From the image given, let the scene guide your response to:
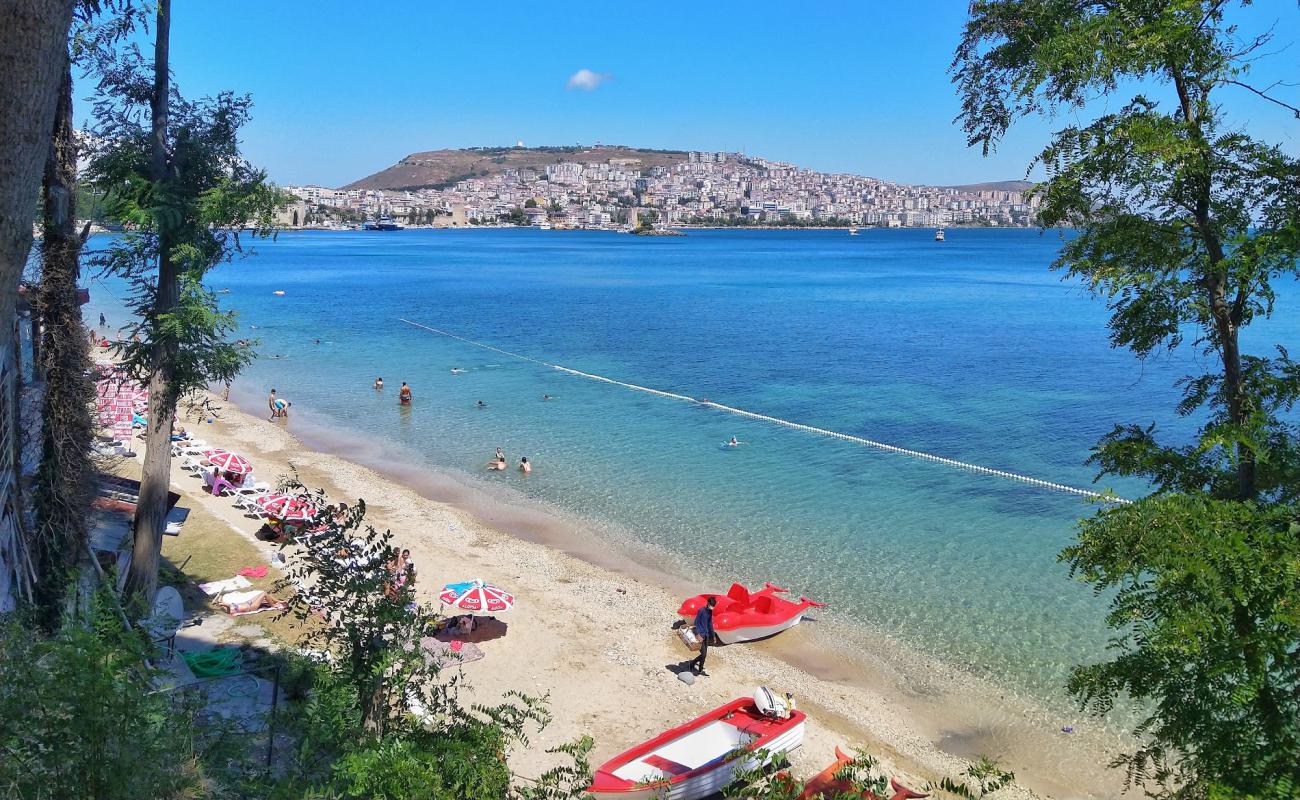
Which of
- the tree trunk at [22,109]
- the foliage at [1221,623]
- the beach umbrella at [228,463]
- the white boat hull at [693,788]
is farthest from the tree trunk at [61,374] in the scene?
the foliage at [1221,623]

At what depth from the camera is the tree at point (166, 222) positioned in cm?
1127

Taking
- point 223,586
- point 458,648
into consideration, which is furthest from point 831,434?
point 223,586

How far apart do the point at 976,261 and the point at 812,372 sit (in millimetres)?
123512

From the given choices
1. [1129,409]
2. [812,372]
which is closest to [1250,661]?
[1129,409]

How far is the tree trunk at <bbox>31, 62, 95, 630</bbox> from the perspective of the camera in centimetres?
1095

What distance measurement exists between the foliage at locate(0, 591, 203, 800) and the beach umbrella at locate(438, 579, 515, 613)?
30.3 ft

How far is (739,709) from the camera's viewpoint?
12.0 m

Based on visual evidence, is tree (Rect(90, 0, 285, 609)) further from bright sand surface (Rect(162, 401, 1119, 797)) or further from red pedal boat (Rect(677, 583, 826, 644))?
red pedal boat (Rect(677, 583, 826, 644))

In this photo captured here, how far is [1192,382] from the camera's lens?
7621mm

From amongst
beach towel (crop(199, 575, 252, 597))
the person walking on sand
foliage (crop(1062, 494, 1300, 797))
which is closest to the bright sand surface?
the person walking on sand

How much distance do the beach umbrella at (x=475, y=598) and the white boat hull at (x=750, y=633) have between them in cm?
386

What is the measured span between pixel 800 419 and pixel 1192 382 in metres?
26.3

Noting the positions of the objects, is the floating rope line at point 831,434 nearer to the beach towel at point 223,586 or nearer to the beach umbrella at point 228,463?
the beach towel at point 223,586

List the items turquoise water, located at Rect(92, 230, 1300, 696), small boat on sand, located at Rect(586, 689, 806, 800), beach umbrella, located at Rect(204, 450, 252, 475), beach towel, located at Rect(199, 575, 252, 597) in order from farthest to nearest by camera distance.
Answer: beach umbrella, located at Rect(204, 450, 252, 475)
turquoise water, located at Rect(92, 230, 1300, 696)
beach towel, located at Rect(199, 575, 252, 597)
small boat on sand, located at Rect(586, 689, 806, 800)
